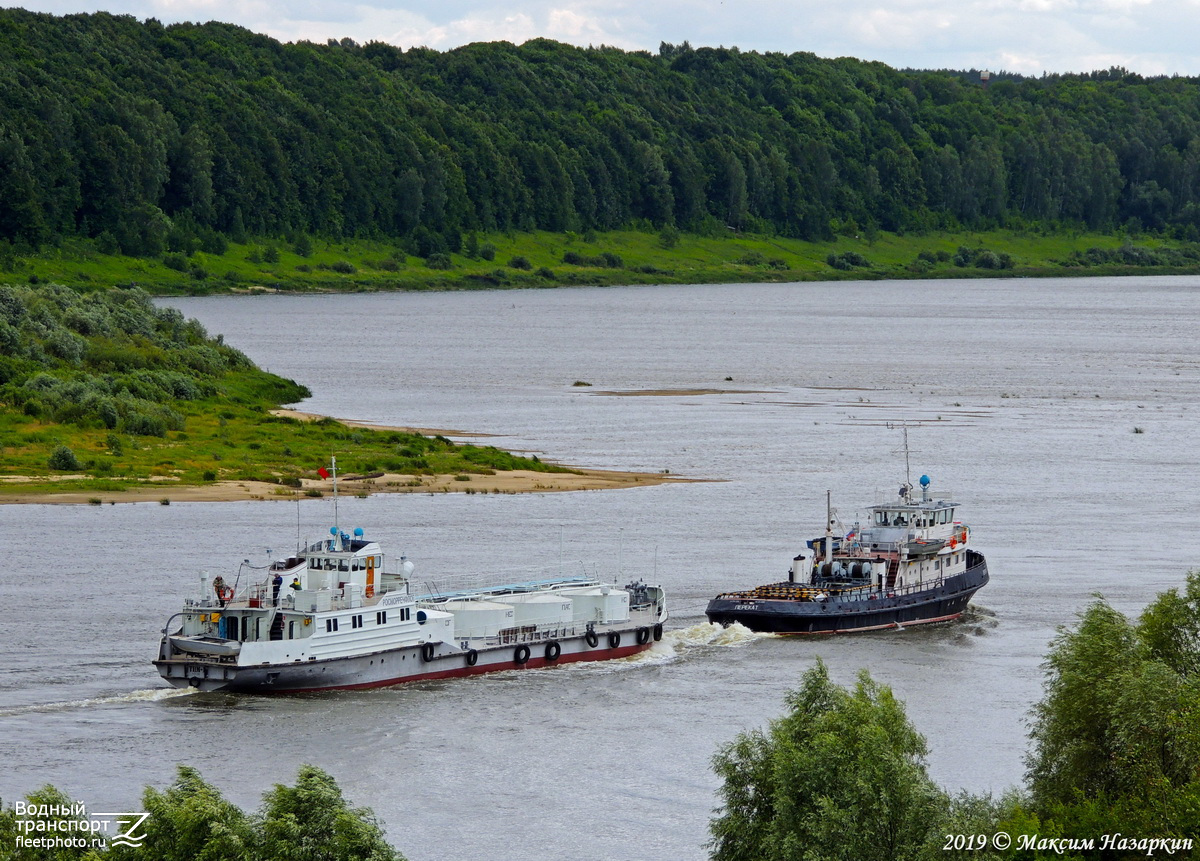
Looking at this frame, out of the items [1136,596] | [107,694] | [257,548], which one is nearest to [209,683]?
[107,694]

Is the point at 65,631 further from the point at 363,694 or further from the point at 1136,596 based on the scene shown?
the point at 1136,596

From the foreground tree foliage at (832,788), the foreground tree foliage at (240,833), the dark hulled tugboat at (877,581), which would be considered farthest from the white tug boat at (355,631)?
the foreground tree foliage at (832,788)

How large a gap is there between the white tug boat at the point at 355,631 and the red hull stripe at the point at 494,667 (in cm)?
4

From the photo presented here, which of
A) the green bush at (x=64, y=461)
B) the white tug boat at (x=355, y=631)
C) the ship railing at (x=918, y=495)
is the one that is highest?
the green bush at (x=64, y=461)

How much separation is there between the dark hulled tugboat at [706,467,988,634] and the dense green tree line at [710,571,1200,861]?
100ft

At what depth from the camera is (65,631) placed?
66.9 m

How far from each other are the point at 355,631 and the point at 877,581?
25857 millimetres

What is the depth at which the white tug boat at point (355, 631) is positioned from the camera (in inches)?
2429

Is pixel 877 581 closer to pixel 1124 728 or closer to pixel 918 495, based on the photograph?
pixel 918 495

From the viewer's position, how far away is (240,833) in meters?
35.1

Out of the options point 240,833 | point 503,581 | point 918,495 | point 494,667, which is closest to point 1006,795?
point 240,833

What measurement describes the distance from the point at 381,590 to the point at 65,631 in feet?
41.4

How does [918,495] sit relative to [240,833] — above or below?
above

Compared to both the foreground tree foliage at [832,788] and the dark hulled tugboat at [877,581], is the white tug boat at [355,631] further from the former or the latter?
the foreground tree foliage at [832,788]
